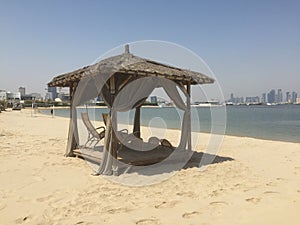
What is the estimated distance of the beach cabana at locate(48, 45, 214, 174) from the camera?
5.74 meters

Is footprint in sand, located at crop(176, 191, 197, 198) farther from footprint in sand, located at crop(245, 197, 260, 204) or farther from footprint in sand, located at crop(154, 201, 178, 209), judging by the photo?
footprint in sand, located at crop(245, 197, 260, 204)

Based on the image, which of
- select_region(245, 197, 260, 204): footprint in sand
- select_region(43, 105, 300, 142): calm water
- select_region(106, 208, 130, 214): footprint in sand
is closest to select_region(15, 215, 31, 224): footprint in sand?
select_region(106, 208, 130, 214): footprint in sand

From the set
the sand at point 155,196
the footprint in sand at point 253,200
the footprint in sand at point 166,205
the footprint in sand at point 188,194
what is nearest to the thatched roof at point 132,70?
the sand at point 155,196

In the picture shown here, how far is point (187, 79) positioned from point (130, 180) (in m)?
2.89

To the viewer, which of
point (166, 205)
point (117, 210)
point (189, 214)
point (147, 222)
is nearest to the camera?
point (147, 222)

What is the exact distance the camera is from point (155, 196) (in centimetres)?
434

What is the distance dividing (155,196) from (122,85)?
103 inches

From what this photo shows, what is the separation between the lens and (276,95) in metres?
175

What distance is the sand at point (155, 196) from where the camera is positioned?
11.5ft

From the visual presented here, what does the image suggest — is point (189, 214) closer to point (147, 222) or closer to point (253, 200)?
point (147, 222)

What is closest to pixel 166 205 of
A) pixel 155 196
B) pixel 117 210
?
pixel 155 196

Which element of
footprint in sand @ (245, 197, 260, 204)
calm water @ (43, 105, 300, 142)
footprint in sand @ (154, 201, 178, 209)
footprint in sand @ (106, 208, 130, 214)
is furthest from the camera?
calm water @ (43, 105, 300, 142)

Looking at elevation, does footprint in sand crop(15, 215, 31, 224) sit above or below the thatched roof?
below

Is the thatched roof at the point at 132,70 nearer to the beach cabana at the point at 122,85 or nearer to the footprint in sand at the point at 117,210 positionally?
the beach cabana at the point at 122,85
